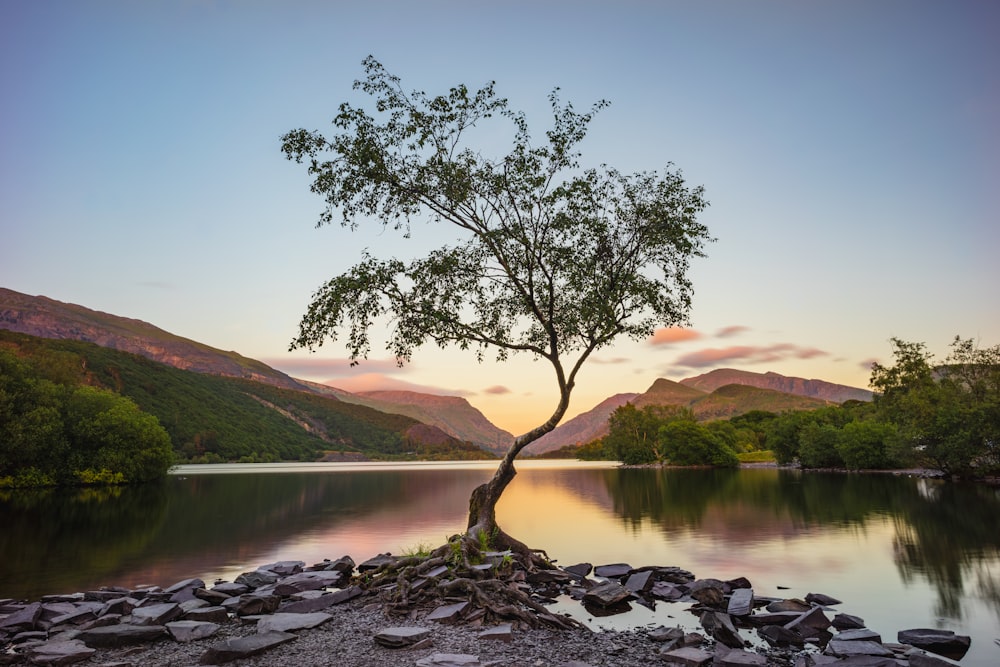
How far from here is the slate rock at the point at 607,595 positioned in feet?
50.5

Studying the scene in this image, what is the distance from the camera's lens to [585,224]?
22641mm

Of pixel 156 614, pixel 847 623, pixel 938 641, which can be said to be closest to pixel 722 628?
pixel 847 623

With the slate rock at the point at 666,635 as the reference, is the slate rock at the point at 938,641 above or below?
below

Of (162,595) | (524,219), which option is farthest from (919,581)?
(162,595)

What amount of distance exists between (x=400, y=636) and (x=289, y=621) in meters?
3.29

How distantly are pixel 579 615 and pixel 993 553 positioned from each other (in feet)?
60.1

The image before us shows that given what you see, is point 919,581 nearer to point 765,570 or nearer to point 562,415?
point 765,570

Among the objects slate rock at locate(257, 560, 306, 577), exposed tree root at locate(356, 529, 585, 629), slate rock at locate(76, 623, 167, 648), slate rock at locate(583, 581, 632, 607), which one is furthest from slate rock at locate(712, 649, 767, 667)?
slate rock at locate(257, 560, 306, 577)

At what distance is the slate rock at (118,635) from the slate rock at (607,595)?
390 inches

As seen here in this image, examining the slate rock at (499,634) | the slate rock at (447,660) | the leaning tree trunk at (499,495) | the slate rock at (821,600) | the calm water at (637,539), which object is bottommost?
the calm water at (637,539)

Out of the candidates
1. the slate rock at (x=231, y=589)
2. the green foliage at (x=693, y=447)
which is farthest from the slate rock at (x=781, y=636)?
the green foliage at (x=693, y=447)

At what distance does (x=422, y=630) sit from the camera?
1180cm

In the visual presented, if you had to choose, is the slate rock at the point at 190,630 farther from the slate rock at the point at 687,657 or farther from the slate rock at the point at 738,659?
the slate rock at the point at 738,659

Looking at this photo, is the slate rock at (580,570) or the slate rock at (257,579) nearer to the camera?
the slate rock at (257,579)
